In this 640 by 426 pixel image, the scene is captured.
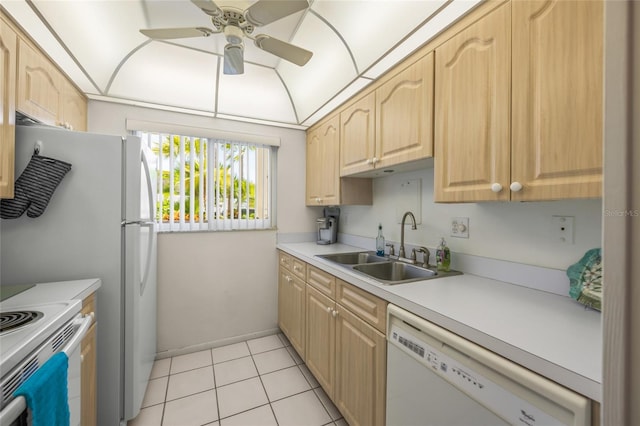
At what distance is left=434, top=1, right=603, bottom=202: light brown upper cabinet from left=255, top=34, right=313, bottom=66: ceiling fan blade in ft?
2.30

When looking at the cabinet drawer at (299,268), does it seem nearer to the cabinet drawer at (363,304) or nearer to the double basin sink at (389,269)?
the double basin sink at (389,269)

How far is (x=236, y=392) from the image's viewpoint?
1.84m

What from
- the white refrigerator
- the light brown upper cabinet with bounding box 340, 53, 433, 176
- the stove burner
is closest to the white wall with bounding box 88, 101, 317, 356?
the white refrigerator

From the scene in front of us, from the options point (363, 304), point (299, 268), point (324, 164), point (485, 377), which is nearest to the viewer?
point (485, 377)

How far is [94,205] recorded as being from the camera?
1403 millimetres

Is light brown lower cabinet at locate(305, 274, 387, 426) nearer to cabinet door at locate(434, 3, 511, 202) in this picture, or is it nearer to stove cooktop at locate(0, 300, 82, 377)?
cabinet door at locate(434, 3, 511, 202)

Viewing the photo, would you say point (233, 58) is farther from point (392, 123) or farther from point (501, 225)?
point (501, 225)

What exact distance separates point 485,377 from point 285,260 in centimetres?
193

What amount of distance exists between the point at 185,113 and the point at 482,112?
232 cm

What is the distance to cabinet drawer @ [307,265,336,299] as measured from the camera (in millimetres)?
1629

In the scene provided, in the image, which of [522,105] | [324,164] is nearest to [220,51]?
[324,164]

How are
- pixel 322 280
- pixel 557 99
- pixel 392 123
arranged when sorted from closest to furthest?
pixel 557 99 → pixel 392 123 → pixel 322 280

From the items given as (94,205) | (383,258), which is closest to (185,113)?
(94,205)

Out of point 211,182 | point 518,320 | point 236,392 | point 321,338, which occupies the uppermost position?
point 211,182
